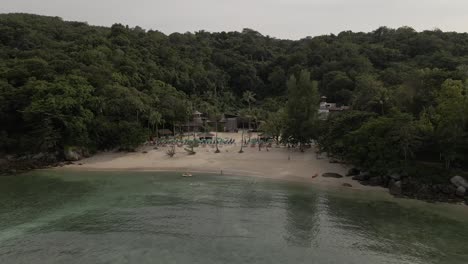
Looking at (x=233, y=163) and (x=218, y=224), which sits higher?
(x=233, y=163)

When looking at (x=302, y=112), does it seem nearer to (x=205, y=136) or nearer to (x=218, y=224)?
(x=205, y=136)

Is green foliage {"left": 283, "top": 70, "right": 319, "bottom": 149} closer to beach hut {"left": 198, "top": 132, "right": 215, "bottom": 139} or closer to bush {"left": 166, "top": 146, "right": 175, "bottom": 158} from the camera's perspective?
bush {"left": 166, "top": 146, "right": 175, "bottom": 158}

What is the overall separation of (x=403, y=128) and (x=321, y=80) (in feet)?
187

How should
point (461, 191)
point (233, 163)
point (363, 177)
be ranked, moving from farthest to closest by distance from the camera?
point (233, 163), point (363, 177), point (461, 191)

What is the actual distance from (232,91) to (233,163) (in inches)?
2264

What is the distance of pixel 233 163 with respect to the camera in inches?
1961

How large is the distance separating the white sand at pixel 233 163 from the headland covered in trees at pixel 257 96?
218cm

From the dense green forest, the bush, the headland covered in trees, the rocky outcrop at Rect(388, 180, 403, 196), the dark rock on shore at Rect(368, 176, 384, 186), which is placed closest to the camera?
the rocky outcrop at Rect(388, 180, 403, 196)

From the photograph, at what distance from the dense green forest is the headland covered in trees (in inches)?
6.8

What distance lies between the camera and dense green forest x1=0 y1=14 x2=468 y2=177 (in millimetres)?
40094

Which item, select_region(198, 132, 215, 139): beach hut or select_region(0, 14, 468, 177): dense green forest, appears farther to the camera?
select_region(198, 132, 215, 139): beach hut

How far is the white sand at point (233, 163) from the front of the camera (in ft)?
147

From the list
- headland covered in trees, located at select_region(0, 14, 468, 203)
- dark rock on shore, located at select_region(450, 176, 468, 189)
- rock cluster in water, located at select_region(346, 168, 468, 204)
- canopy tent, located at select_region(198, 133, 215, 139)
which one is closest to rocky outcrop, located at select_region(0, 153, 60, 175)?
headland covered in trees, located at select_region(0, 14, 468, 203)

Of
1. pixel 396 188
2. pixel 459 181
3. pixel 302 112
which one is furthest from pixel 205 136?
pixel 459 181
